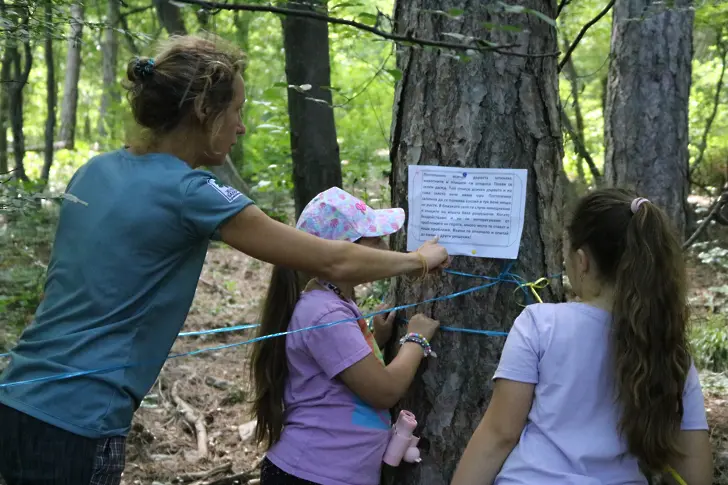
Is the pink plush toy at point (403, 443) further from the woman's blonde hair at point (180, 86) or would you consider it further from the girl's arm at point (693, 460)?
the woman's blonde hair at point (180, 86)

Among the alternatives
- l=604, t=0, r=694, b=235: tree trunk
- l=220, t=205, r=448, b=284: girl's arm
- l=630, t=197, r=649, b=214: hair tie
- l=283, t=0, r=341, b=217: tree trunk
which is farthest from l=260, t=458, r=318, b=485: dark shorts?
l=604, t=0, r=694, b=235: tree trunk

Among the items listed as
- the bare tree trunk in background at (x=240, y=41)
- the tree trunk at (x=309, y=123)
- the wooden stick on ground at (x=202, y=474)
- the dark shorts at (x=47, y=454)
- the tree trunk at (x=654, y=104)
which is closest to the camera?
the dark shorts at (x=47, y=454)

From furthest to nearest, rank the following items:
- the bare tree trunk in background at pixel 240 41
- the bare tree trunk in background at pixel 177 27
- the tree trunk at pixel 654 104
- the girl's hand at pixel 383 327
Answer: the bare tree trunk in background at pixel 240 41
the bare tree trunk in background at pixel 177 27
the tree trunk at pixel 654 104
the girl's hand at pixel 383 327

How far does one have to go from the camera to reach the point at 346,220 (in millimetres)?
2377

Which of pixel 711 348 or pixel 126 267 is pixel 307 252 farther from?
pixel 711 348

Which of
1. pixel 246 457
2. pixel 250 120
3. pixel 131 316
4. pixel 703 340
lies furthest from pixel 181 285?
pixel 250 120

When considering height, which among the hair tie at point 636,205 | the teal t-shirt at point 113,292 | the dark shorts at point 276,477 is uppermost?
the hair tie at point 636,205

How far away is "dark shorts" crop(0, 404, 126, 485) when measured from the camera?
1.81 m

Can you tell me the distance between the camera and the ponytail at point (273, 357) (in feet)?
7.80

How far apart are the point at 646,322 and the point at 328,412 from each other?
1.01 meters

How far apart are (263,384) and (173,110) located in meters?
0.97

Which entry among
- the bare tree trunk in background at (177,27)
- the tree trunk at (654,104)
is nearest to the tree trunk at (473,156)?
the tree trunk at (654,104)

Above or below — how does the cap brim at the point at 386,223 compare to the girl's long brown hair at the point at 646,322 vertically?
above

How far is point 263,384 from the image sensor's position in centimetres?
240
